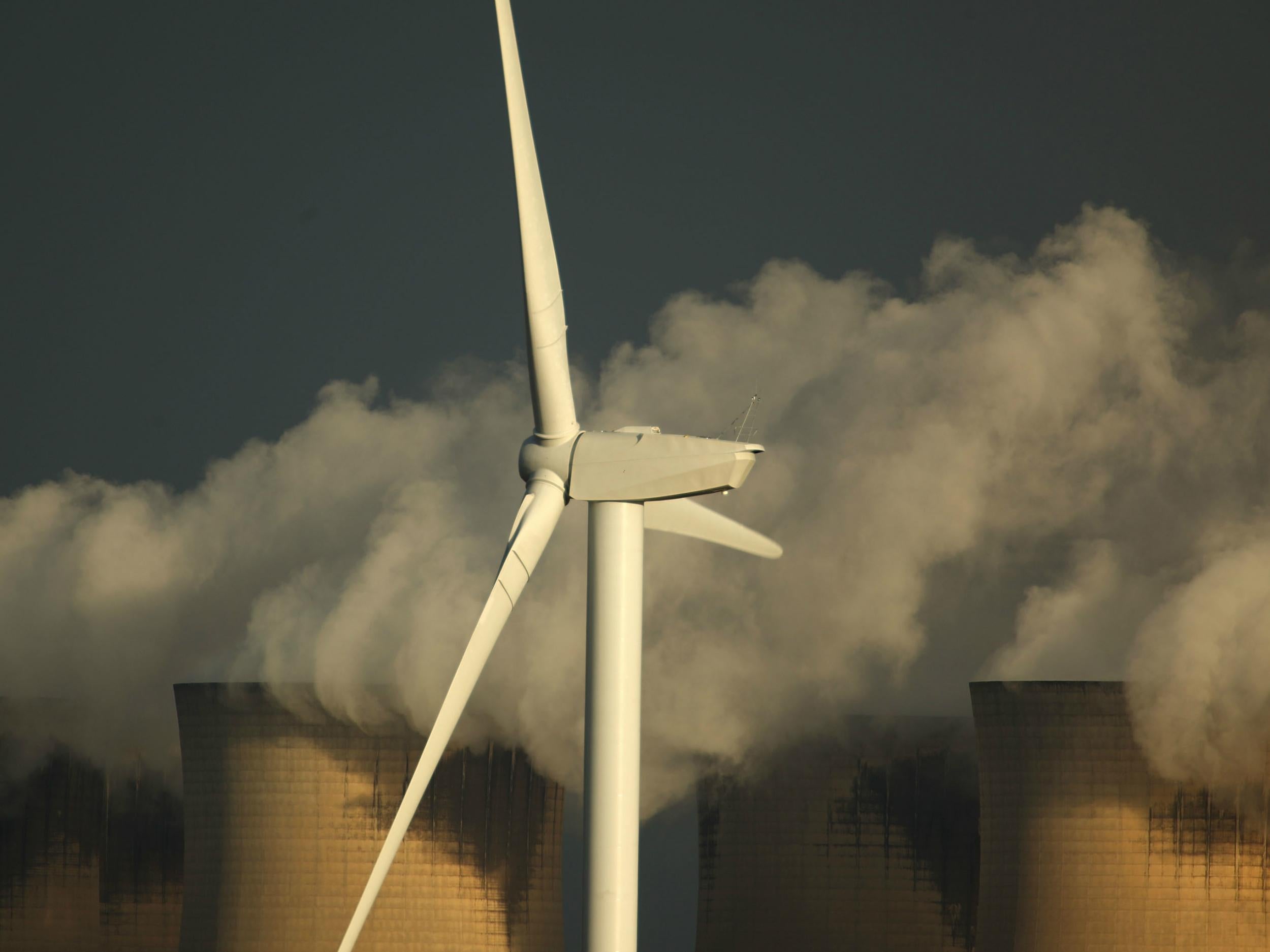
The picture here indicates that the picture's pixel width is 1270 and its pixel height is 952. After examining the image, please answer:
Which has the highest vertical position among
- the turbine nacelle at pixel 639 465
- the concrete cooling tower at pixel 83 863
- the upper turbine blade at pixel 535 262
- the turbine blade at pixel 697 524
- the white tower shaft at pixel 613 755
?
the upper turbine blade at pixel 535 262

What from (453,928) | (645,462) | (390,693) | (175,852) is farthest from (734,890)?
(645,462)

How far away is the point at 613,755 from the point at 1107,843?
14.7m

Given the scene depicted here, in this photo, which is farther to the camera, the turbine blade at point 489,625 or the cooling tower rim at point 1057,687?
the cooling tower rim at point 1057,687

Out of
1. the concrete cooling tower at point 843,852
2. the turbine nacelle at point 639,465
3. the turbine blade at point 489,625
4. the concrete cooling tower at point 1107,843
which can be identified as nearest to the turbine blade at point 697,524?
the turbine nacelle at point 639,465

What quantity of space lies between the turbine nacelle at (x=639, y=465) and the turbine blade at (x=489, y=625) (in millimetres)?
221

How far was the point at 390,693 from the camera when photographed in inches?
1131

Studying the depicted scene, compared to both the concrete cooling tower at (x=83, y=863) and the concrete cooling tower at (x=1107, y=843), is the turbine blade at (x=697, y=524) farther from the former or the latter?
the concrete cooling tower at (x=83, y=863)

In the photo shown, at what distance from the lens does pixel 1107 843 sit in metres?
24.6

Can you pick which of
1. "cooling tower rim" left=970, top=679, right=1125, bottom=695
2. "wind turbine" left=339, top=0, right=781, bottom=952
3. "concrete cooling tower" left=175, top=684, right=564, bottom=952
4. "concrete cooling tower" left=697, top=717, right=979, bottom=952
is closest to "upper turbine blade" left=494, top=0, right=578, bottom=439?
"wind turbine" left=339, top=0, right=781, bottom=952

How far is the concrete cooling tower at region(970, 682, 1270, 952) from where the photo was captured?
24234 mm

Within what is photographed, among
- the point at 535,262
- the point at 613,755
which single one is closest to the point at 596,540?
the point at 613,755

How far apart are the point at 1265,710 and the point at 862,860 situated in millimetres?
8218

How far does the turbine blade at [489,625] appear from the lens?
13.2 meters

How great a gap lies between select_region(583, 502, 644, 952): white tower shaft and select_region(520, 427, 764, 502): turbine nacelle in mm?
597
